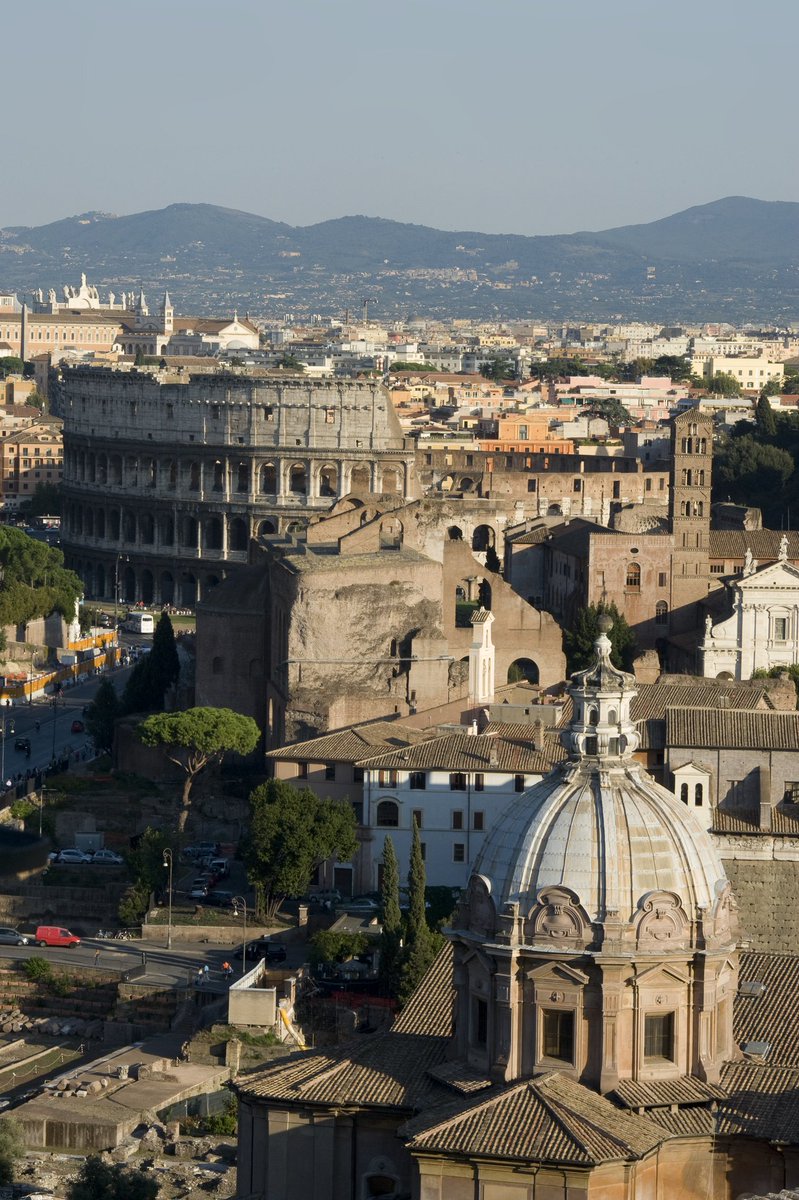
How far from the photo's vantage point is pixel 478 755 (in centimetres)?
4950

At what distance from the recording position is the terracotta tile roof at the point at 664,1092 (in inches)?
1068

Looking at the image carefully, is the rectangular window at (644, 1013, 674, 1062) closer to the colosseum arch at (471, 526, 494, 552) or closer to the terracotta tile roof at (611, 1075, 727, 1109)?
the terracotta tile roof at (611, 1075, 727, 1109)

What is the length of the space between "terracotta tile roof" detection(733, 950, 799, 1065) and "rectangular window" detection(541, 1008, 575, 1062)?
7.36ft

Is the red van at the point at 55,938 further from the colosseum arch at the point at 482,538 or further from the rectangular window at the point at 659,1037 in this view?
the colosseum arch at the point at 482,538

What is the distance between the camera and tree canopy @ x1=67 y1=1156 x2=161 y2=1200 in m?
33.9

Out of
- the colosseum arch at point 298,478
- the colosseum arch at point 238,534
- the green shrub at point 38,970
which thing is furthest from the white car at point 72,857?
the colosseum arch at point 298,478

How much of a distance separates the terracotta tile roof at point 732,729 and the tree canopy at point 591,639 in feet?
43.4

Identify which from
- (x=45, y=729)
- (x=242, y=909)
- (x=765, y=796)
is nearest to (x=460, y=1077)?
(x=765, y=796)

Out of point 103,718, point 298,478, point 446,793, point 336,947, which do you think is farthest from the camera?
point 298,478

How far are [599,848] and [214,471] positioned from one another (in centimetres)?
8870

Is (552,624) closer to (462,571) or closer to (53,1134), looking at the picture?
(462,571)

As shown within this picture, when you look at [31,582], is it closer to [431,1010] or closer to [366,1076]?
[431,1010]

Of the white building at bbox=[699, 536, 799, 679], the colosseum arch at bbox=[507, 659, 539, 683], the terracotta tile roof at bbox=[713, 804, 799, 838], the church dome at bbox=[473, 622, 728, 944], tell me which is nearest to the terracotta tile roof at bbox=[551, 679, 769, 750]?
the terracotta tile roof at bbox=[713, 804, 799, 838]

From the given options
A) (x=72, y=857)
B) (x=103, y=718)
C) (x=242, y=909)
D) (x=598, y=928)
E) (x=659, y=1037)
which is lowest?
(x=72, y=857)
